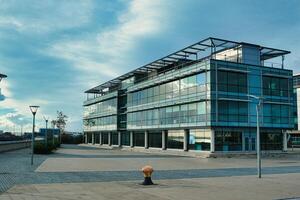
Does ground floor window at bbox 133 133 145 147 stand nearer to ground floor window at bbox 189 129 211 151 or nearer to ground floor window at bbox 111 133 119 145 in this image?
ground floor window at bbox 111 133 119 145

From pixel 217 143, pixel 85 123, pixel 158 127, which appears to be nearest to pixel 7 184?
pixel 217 143

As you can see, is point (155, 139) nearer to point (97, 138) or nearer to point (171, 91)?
point (171, 91)

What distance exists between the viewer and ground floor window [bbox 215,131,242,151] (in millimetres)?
52031

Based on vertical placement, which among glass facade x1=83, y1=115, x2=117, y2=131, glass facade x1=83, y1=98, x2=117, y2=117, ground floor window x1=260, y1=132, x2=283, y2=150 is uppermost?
glass facade x1=83, y1=98, x2=117, y2=117

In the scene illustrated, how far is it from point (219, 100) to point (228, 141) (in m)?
5.31

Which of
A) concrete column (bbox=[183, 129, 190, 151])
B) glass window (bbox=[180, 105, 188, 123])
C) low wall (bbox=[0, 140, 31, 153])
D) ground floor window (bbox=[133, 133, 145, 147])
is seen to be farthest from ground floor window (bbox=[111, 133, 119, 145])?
glass window (bbox=[180, 105, 188, 123])

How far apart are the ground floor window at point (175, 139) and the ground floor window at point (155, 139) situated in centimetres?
304

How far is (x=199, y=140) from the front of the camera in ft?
178

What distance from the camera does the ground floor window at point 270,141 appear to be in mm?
56250

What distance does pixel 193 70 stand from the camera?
54.8 meters

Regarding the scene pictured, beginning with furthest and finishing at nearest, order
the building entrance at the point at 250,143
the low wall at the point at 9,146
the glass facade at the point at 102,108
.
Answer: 1. the glass facade at the point at 102,108
2. the building entrance at the point at 250,143
3. the low wall at the point at 9,146

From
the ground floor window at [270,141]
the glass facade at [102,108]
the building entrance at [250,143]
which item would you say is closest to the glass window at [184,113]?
the building entrance at [250,143]

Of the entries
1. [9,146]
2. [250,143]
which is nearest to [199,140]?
[250,143]

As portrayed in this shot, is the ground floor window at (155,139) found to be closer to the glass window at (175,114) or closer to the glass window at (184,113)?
the glass window at (175,114)
